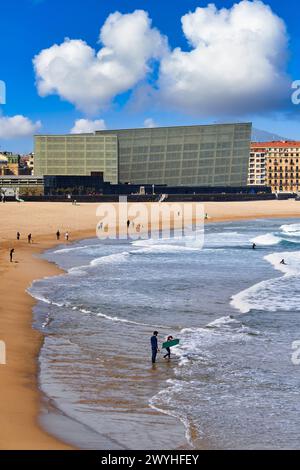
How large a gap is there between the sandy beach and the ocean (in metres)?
0.49

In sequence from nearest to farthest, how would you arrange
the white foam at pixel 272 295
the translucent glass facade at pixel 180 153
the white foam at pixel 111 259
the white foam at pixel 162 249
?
the white foam at pixel 272 295 < the white foam at pixel 111 259 < the white foam at pixel 162 249 < the translucent glass facade at pixel 180 153

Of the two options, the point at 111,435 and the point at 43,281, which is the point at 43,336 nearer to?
the point at 111,435

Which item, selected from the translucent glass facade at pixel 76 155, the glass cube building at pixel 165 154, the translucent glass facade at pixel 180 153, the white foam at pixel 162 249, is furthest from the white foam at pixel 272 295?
the translucent glass facade at pixel 180 153

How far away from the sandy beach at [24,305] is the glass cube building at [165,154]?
145 feet

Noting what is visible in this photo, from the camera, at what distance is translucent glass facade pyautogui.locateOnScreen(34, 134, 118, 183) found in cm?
14688

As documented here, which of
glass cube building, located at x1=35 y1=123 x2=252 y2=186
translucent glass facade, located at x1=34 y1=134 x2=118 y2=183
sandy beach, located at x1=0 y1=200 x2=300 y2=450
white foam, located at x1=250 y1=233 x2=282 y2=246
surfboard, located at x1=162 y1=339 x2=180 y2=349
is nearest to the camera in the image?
sandy beach, located at x1=0 y1=200 x2=300 y2=450

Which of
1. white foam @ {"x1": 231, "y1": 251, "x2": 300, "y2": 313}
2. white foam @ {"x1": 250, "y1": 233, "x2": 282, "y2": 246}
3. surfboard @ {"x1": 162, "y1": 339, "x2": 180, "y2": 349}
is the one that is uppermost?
white foam @ {"x1": 250, "y1": 233, "x2": 282, "y2": 246}

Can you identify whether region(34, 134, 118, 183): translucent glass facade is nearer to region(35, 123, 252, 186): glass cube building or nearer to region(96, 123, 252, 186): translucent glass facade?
region(35, 123, 252, 186): glass cube building

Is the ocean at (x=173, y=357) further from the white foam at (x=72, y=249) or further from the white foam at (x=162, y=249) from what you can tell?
the white foam at (x=162, y=249)

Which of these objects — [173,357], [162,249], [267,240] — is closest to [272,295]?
[173,357]

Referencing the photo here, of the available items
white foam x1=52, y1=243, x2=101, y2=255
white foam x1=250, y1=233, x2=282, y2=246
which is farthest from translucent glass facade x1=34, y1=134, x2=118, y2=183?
white foam x1=52, y1=243, x2=101, y2=255

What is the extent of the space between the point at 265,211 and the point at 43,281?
9393cm

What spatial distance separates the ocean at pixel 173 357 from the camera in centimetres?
1526
